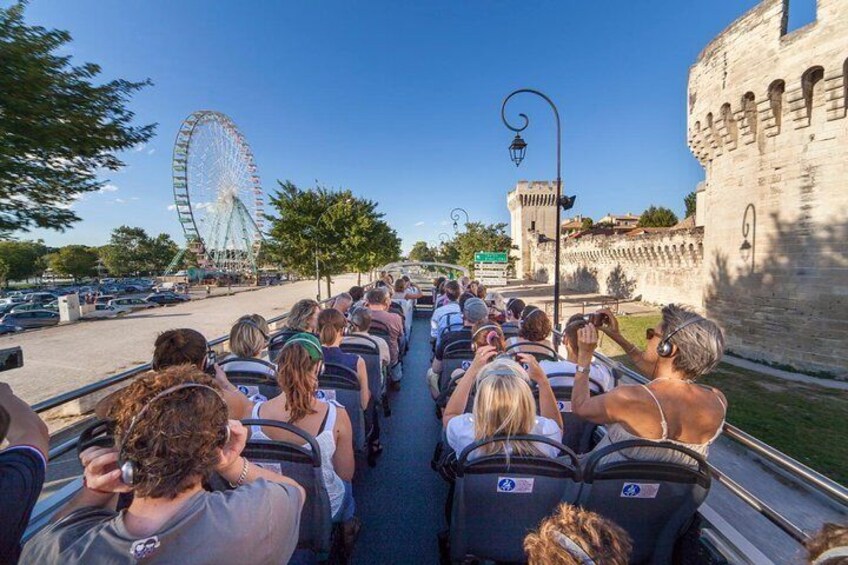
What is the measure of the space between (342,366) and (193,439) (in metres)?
2.09

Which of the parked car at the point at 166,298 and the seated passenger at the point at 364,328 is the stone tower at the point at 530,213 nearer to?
the parked car at the point at 166,298

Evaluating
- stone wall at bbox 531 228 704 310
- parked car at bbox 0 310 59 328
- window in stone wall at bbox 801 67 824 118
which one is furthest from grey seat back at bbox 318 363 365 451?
parked car at bbox 0 310 59 328

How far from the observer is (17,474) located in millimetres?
1376

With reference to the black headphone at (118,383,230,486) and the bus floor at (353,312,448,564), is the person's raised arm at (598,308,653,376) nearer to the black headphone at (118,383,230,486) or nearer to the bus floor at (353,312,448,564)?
the bus floor at (353,312,448,564)

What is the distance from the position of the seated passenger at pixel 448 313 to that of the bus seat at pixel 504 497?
3435 mm

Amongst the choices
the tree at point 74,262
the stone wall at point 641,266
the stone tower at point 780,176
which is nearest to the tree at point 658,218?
the stone wall at point 641,266

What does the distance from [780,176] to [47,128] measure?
17.2m

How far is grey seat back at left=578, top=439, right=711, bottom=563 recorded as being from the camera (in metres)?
1.82

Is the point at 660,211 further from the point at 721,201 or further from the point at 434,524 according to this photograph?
the point at 434,524

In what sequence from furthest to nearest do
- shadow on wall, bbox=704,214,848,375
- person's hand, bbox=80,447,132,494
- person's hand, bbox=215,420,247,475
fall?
1. shadow on wall, bbox=704,214,848,375
2. person's hand, bbox=215,420,247,475
3. person's hand, bbox=80,447,132,494

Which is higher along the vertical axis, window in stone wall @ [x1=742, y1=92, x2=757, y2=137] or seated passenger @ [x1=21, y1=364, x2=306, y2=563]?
window in stone wall @ [x1=742, y1=92, x2=757, y2=137]

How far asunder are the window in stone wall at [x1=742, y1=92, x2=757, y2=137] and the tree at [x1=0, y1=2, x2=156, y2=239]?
54.6ft

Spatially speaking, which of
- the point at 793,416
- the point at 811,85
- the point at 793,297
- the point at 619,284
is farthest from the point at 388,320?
the point at 619,284

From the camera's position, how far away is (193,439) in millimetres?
1153
